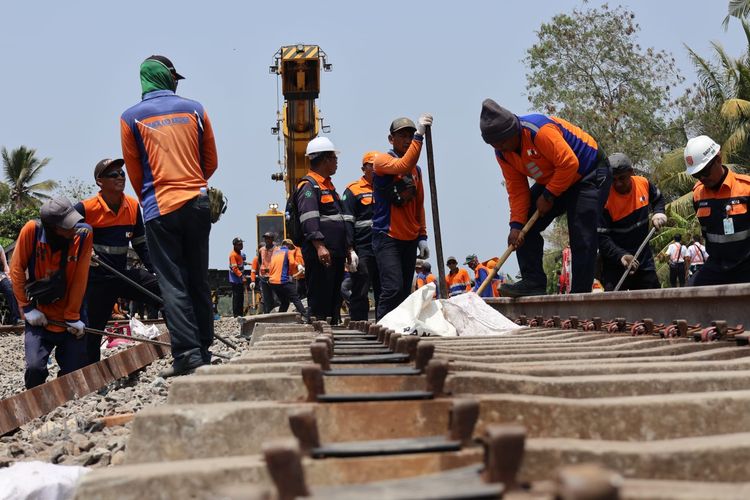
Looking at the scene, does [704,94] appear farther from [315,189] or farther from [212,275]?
[315,189]

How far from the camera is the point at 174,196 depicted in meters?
5.70

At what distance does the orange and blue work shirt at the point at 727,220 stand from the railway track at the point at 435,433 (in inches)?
144

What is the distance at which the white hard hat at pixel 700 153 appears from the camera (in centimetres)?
686

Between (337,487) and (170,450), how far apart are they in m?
0.64

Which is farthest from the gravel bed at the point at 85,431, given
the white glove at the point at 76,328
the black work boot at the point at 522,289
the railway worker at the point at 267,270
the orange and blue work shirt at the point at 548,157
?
the railway worker at the point at 267,270

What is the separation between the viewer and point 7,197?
63.9 metres

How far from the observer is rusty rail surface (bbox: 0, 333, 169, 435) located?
4.91 meters

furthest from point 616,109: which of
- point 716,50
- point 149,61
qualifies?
point 149,61

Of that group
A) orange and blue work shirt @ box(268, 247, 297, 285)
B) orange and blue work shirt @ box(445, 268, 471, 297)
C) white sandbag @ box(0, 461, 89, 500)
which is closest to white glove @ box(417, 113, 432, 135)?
white sandbag @ box(0, 461, 89, 500)

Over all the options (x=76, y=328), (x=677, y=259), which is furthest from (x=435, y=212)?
(x=677, y=259)

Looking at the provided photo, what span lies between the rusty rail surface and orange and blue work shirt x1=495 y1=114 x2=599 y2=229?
3.45 metres

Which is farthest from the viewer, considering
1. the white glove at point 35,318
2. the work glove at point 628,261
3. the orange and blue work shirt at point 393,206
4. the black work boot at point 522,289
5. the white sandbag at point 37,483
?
the work glove at point 628,261

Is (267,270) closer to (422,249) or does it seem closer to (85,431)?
(422,249)

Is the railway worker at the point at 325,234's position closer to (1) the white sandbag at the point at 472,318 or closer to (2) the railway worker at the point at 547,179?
(2) the railway worker at the point at 547,179
